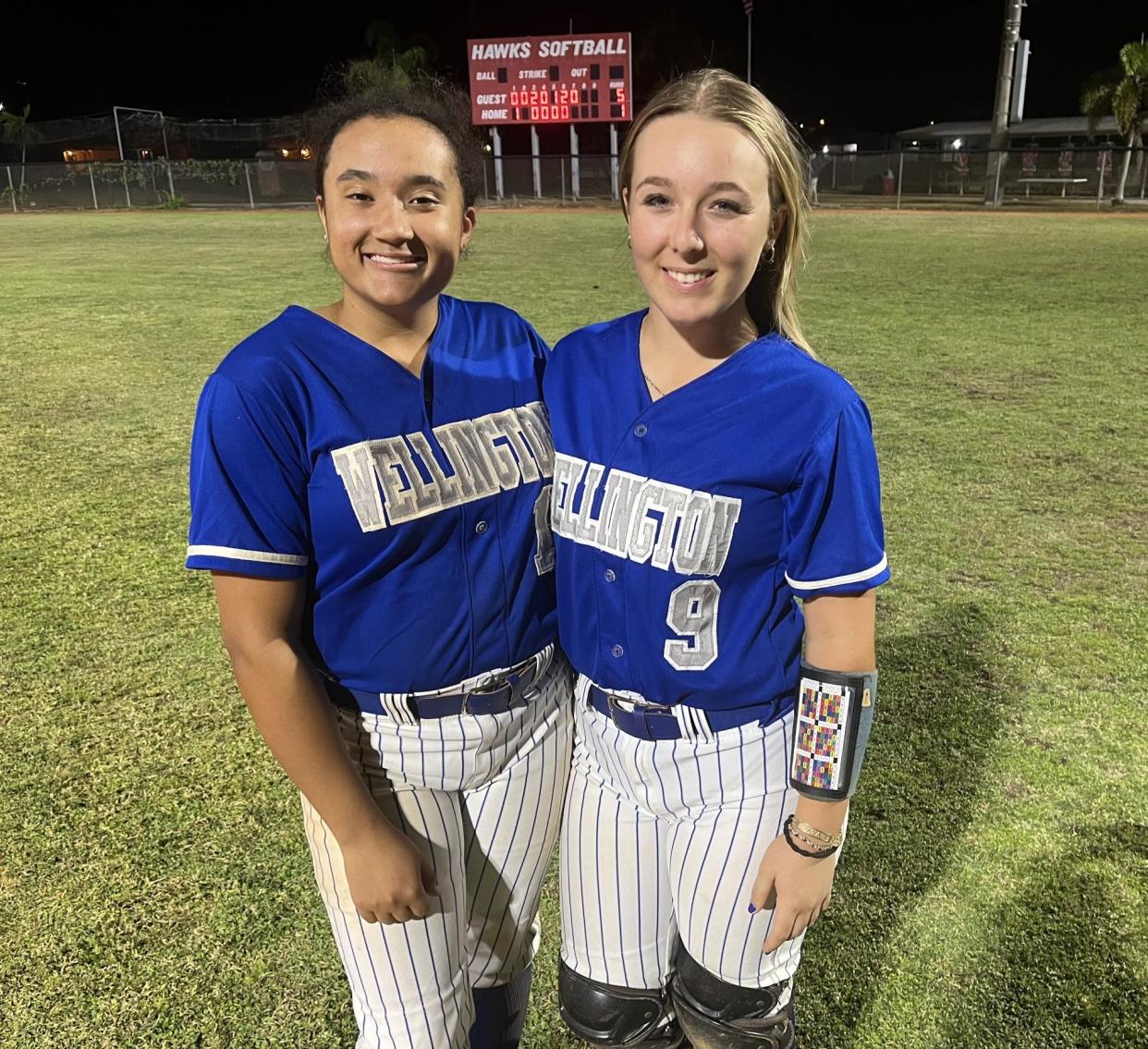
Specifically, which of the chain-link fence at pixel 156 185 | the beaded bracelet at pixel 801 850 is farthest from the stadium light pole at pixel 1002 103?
the beaded bracelet at pixel 801 850

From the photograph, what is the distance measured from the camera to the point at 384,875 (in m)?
1.47

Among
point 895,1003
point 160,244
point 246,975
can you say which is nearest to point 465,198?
point 246,975

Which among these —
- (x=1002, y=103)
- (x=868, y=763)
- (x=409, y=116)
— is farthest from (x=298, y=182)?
(x=409, y=116)

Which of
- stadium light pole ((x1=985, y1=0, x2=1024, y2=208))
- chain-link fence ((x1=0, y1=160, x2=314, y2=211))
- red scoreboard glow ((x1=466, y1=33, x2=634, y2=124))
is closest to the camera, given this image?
stadium light pole ((x1=985, y1=0, x2=1024, y2=208))

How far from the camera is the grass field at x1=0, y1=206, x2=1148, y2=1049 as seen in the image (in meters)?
2.19

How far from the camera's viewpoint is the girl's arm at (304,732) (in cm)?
138

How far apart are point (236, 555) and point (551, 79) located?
3375cm

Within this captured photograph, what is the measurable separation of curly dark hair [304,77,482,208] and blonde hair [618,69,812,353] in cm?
27

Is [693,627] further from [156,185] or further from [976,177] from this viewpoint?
[156,185]

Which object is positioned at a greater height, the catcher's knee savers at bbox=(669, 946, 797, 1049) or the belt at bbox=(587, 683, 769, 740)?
the belt at bbox=(587, 683, 769, 740)

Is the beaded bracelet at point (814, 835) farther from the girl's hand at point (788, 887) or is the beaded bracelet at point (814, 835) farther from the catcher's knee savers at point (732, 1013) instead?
the catcher's knee savers at point (732, 1013)

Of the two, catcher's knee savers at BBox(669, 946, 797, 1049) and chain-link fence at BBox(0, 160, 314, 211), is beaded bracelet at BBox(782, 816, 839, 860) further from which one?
chain-link fence at BBox(0, 160, 314, 211)

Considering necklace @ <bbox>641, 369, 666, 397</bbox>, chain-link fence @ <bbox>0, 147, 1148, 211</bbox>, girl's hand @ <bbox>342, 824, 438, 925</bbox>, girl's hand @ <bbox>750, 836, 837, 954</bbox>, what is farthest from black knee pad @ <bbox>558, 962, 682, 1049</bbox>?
chain-link fence @ <bbox>0, 147, 1148, 211</bbox>

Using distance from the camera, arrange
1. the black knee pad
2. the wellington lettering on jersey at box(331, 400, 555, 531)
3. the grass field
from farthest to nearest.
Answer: the grass field
the black knee pad
the wellington lettering on jersey at box(331, 400, 555, 531)
